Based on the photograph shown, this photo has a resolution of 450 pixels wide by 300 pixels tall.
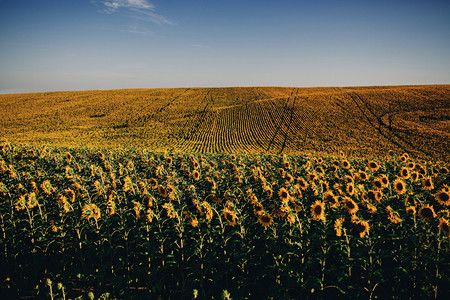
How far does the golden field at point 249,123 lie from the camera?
31.3 meters

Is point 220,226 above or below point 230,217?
below

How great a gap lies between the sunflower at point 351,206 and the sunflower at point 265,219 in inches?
66.6

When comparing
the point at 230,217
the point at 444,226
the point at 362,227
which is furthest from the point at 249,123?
the point at 444,226

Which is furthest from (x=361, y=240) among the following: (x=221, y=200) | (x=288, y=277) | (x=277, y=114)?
(x=277, y=114)

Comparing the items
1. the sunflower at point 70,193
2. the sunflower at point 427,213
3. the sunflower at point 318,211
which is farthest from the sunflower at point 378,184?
the sunflower at point 70,193

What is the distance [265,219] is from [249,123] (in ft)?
126

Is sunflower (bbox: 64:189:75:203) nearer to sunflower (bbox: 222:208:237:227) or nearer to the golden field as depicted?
sunflower (bbox: 222:208:237:227)

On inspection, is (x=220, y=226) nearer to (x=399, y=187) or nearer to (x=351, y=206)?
(x=351, y=206)

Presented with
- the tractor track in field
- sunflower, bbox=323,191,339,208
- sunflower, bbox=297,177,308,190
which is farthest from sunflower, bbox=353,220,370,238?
the tractor track in field

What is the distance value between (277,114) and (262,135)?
34.2 feet

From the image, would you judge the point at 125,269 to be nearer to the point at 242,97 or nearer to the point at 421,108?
the point at 421,108

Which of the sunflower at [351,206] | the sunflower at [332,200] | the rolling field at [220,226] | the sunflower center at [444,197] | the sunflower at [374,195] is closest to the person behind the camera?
the rolling field at [220,226]

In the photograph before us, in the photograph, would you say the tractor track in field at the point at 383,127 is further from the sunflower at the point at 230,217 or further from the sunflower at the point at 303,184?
the sunflower at the point at 230,217

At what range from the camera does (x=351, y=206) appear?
484 cm
